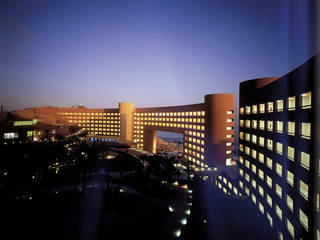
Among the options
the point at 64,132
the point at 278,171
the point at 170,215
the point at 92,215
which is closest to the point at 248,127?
the point at 278,171

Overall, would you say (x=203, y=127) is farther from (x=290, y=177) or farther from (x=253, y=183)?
(x=290, y=177)

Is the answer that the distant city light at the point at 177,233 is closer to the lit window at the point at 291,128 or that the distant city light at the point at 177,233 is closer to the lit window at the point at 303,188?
the lit window at the point at 303,188

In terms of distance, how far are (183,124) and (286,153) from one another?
4724 cm

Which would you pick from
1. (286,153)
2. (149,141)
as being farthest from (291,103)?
(149,141)

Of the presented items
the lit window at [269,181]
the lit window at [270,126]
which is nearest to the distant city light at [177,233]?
the lit window at [269,181]

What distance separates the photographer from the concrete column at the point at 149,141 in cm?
8288

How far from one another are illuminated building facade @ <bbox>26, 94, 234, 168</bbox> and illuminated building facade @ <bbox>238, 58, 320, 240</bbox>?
51.3 ft

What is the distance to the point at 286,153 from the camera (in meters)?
24.6

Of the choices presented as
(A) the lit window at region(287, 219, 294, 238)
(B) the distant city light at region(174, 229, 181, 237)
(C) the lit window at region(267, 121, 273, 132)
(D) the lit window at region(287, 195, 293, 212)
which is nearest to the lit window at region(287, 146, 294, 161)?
(C) the lit window at region(267, 121, 273, 132)

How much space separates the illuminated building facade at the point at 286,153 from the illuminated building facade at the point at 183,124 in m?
15.6

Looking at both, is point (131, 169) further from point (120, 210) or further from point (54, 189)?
point (120, 210)

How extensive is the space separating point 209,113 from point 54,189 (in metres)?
46.3

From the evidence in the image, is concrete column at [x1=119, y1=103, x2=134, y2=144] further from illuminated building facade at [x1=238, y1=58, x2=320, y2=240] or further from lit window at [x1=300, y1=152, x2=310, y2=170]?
lit window at [x1=300, y1=152, x2=310, y2=170]

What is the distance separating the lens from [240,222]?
2492cm
